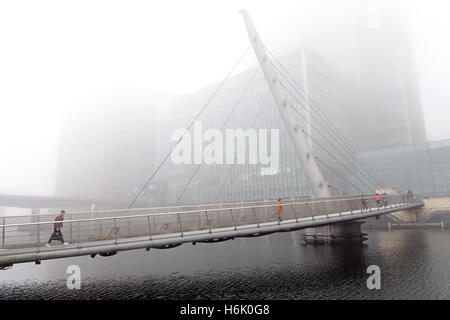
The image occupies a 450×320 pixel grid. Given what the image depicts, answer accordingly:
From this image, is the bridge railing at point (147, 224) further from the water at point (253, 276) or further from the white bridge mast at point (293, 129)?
the white bridge mast at point (293, 129)

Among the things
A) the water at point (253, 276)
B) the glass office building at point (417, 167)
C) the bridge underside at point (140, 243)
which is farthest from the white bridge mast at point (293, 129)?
the glass office building at point (417, 167)

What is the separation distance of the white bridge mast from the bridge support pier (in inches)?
166

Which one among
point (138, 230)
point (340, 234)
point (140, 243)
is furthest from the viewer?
point (340, 234)

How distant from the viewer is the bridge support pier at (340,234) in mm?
28672

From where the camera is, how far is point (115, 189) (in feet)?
474

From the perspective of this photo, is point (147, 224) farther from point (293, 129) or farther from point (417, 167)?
point (417, 167)

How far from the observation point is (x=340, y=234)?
28.9 m

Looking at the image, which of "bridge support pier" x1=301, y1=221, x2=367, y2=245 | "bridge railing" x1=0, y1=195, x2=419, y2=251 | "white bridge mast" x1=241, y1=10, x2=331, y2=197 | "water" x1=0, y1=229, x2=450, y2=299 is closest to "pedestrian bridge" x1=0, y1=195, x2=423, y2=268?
"bridge railing" x1=0, y1=195, x2=419, y2=251

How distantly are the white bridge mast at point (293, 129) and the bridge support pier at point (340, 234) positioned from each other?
166 inches

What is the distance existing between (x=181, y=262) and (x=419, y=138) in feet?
394

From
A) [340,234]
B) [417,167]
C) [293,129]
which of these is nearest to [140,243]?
[293,129]

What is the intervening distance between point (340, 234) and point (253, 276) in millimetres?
14720

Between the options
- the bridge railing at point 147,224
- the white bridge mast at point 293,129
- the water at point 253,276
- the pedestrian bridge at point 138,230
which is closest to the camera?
the pedestrian bridge at point 138,230

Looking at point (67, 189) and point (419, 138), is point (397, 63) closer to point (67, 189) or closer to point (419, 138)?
point (419, 138)
